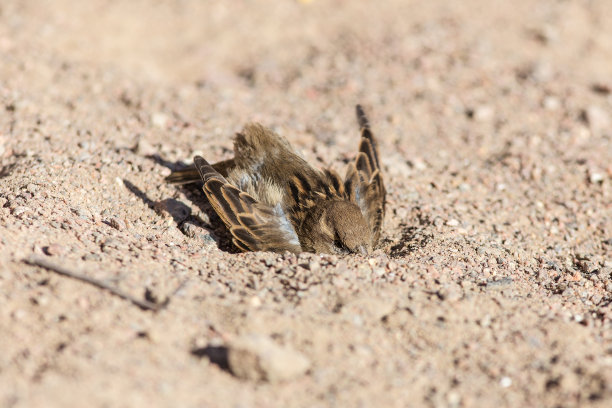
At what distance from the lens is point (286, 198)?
4992 mm

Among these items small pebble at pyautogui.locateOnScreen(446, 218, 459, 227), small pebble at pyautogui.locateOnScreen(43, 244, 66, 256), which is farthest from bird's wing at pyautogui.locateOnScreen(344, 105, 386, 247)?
small pebble at pyautogui.locateOnScreen(43, 244, 66, 256)

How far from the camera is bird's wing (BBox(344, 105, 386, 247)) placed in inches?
201

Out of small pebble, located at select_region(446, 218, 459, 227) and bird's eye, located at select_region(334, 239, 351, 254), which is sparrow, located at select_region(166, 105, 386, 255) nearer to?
bird's eye, located at select_region(334, 239, 351, 254)

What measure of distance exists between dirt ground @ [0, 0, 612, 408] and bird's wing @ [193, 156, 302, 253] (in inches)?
10.4

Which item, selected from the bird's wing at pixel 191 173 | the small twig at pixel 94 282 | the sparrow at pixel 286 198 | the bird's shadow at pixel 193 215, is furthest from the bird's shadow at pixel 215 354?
the bird's wing at pixel 191 173

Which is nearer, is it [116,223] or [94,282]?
[94,282]

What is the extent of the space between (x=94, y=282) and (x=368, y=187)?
2.49m

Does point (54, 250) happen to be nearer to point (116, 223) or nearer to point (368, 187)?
point (116, 223)

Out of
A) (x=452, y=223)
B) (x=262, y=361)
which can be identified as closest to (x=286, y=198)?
(x=452, y=223)

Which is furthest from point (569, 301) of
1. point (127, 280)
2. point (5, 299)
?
point (5, 299)

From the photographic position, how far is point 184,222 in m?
5.04

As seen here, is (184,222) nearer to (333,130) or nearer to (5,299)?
(5,299)

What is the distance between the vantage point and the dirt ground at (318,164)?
3217 mm

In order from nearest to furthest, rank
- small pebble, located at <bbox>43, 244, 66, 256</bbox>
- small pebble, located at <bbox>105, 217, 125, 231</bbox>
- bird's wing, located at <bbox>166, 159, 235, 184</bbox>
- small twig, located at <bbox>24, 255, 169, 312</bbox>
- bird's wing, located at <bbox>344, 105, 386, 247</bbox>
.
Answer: small twig, located at <bbox>24, 255, 169, 312</bbox> < small pebble, located at <bbox>43, 244, 66, 256</bbox> < small pebble, located at <bbox>105, 217, 125, 231</bbox> < bird's wing, located at <bbox>344, 105, 386, 247</bbox> < bird's wing, located at <bbox>166, 159, 235, 184</bbox>
